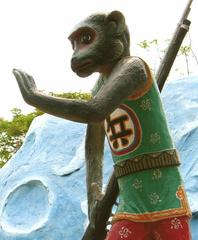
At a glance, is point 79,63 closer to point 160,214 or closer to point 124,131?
point 124,131

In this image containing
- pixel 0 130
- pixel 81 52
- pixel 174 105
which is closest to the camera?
pixel 81 52

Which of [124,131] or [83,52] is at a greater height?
[83,52]

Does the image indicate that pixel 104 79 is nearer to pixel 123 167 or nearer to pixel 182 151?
pixel 123 167

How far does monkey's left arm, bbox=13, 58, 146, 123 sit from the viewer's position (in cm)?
170

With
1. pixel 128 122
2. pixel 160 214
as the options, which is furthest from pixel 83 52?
pixel 160 214

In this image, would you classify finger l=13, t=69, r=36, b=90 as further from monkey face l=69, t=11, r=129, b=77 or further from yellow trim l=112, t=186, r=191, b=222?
yellow trim l=112, t=186, r=191, b=222

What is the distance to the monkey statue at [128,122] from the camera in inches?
68.1

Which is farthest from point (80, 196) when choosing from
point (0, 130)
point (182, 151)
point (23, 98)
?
point (0, 130)

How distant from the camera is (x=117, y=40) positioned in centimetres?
193

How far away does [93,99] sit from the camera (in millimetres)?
1712

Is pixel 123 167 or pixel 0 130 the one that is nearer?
pixel 123 167

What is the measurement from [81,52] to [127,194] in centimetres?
49

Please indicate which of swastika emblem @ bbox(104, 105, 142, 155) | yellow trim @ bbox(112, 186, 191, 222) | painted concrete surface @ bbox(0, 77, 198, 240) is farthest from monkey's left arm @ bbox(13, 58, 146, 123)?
painted concrete surface @ bbox(0, 77, 198, 240)

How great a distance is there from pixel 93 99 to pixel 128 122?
0.72 ft
